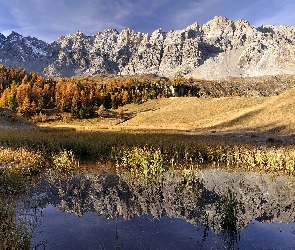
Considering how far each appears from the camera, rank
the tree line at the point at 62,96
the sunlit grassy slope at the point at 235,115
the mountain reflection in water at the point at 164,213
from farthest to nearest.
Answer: the tree line at the point at 62,96
the sunlit grassy slope at the point at 235,115
the mountain reflection in water at the point at 164,213

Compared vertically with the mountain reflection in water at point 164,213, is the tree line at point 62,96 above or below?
above

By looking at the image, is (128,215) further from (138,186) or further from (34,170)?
(34,170)

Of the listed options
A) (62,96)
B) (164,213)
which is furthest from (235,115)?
(62,96)

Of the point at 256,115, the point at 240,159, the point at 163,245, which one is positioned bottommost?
the point at 163,245

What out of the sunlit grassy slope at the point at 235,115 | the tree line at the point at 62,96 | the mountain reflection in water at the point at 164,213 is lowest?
the mountain reflection in water at the point at 164,213

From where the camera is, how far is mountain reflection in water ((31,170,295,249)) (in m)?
8.94

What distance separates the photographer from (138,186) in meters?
15.0

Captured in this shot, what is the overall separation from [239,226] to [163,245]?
3.08 m

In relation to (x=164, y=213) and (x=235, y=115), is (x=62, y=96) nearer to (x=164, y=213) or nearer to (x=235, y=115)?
(x=235, y=115)

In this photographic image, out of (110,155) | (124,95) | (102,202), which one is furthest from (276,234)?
(124,95)

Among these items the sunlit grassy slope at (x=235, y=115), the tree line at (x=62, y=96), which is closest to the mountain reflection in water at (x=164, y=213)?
the sunlit grassy slope at (x=235, y=115)

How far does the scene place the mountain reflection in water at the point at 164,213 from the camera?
8938 mm

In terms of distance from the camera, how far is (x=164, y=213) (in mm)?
11305

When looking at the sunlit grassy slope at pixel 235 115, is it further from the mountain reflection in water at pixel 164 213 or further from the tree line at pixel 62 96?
the tree line at pixel 62 96
